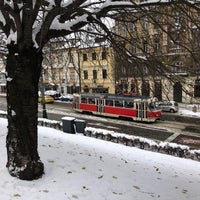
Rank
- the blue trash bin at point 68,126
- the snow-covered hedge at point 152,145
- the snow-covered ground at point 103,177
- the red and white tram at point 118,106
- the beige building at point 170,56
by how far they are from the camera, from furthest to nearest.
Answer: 1. the red and white tram at point 118,106
2. the blue trash bin at point 68,126
3. the snow-covered hedge at point 152,145
4. the beige building at point 170,56
5. the snow-covered ground at point 103,177

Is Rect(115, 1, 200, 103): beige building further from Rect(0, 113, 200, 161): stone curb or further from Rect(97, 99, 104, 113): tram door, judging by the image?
Rect(97, 99, 104, 113): tram door

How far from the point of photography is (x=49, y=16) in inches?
239

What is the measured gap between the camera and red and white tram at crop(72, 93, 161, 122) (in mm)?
24345

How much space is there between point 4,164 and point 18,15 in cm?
397

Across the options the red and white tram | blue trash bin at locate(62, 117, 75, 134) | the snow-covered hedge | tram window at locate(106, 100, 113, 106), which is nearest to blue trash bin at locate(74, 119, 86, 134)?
blue trash bin at locate(62, 117, 75, 134)

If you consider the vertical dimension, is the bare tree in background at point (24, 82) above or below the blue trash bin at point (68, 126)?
above

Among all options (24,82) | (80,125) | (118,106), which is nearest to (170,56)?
(24,82)

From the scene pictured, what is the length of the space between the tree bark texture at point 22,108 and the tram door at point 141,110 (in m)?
18.3

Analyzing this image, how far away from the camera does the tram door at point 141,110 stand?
2442 cm

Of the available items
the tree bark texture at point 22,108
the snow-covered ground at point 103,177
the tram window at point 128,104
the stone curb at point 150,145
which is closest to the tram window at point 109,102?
the tram window at point 128,104

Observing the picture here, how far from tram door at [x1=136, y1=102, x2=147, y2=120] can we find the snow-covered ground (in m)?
12.9

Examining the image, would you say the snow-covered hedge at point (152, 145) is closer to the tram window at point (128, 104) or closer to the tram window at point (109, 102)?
the tram window at point (128, 104)

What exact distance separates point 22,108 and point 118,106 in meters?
19.9

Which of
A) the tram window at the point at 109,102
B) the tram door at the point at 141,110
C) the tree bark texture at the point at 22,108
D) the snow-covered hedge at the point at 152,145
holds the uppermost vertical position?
the tree bark texture at the point at 22,108
